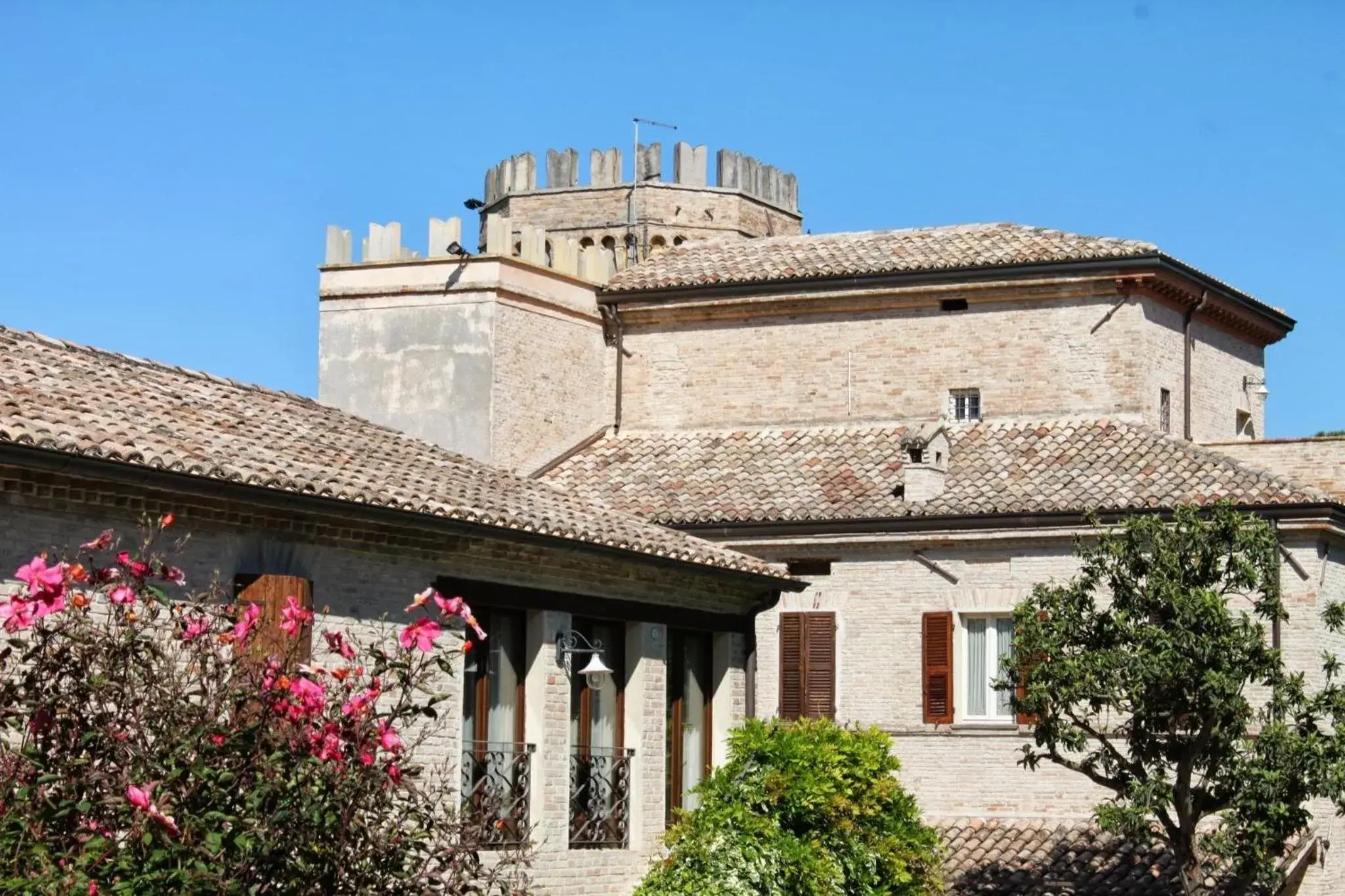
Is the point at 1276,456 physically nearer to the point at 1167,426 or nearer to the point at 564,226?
the point at 1167,426

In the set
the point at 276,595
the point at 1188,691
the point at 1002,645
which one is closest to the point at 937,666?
the point at 1002,645

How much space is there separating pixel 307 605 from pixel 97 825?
638 centimetres

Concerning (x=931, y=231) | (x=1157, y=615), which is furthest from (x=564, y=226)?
(x=1157, y=615)

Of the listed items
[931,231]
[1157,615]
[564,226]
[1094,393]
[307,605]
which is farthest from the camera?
[564,226]

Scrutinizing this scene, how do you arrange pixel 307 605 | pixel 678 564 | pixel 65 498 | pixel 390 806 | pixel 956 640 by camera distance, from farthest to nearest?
pixel 956 640, pixel 678 564, pixel 307 605, pixel 65 498, pixel 390 806

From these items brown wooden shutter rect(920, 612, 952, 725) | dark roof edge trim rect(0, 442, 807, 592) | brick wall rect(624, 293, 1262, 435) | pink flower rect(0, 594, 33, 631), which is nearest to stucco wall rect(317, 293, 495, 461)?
brick wall rect(624, 293, 1262, 435)

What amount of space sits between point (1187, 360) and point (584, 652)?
14.1m

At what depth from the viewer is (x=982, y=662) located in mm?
28188

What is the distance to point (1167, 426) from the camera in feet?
102

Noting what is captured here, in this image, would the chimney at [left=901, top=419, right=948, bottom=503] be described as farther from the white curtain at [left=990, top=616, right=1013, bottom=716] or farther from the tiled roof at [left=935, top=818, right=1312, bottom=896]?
the tiled roof at [left=935, top=818, right=1312, bottom=896]

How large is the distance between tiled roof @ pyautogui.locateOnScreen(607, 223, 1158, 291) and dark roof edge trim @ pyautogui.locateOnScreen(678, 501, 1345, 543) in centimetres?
429

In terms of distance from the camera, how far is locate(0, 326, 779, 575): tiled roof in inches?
615

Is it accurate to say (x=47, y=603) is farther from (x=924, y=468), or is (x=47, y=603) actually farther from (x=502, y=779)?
(x=924, y=468)

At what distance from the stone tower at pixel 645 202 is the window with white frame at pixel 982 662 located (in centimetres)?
1703
